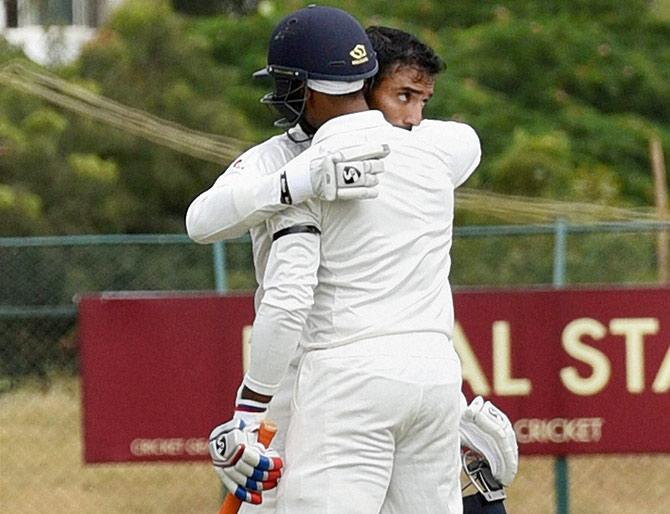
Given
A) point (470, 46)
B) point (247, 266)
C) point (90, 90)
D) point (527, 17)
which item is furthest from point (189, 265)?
point (527, 17)

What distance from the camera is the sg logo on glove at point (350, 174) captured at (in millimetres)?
3490

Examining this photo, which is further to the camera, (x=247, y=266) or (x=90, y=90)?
(x=90, y=90)

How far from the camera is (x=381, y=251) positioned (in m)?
A: 3.64

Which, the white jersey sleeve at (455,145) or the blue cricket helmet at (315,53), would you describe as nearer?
the blue cricket helmet at (315,53)

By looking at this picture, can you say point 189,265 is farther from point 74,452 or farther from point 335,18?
point 335,18

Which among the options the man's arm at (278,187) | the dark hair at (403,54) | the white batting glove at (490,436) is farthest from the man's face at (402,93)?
the white batting glove at (490,436)

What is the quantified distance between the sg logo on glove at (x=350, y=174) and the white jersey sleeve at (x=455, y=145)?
356mm

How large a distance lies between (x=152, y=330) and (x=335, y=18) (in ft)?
13.3

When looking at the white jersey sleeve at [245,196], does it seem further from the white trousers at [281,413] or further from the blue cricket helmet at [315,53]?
the white trousers at [281,413]

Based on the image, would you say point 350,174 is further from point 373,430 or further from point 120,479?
point 120,479

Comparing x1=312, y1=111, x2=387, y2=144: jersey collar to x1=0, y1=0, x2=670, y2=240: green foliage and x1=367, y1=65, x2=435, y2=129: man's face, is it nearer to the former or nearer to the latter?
x1=367, y1=65, x2=435, y2=129: man's face

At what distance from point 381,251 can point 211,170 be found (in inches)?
358

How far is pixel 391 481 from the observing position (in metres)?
3.70

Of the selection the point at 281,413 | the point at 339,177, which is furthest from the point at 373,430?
the point at 339,177
